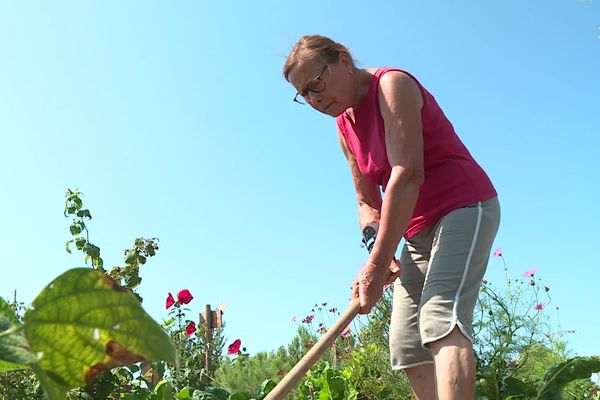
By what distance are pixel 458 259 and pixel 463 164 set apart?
34 cm

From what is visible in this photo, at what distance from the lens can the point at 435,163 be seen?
86.0 inches

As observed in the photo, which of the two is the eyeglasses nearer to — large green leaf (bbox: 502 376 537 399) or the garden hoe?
the garden hoe

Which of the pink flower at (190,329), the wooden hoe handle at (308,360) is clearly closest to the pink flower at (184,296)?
the pink flower at (190,329)

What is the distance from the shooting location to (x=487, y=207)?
2107 millimetres

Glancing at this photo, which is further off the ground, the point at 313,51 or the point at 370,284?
the point at 313,51

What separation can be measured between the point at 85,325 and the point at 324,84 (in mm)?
1914

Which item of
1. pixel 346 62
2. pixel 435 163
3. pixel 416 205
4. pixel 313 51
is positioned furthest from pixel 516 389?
pixel 313 51

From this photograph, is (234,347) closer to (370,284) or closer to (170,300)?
(170,300)

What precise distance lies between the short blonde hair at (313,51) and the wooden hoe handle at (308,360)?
777 millimetres

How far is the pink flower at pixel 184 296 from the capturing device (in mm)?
4426

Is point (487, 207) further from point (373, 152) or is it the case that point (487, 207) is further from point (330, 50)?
point (330, 50)

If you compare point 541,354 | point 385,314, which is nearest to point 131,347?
point 385,314

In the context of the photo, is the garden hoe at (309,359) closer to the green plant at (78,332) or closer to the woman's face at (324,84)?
the woman's face at (324,84)

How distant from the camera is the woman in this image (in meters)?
1.95
